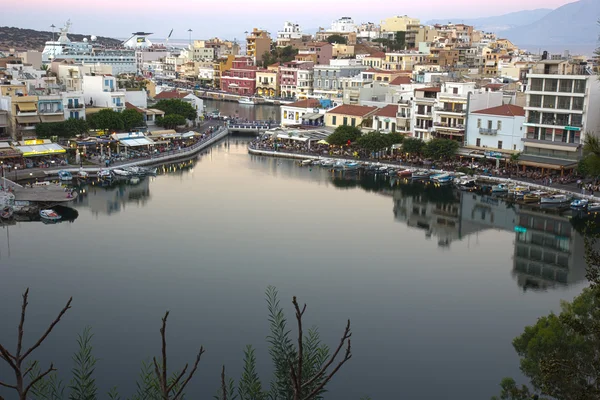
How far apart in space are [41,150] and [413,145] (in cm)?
1074

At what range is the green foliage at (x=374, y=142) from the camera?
2102 centimetres

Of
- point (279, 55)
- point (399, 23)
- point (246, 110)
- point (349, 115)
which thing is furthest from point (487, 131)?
point (399, 23)

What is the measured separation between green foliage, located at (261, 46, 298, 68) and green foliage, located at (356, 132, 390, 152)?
25.0m

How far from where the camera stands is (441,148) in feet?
64.5

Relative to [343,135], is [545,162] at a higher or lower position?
lower

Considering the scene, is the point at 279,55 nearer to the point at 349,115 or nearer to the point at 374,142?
the point at 349,115

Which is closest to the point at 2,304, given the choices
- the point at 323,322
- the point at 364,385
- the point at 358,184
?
the point at 323,322

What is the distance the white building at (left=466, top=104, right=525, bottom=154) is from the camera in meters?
18.9

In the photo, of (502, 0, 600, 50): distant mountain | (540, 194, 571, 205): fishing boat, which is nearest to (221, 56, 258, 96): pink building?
(540, 194, 571, 205): fishing boat

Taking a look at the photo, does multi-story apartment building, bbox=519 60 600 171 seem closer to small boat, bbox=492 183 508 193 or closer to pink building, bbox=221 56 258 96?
small boat, bbox=492 183 508 193

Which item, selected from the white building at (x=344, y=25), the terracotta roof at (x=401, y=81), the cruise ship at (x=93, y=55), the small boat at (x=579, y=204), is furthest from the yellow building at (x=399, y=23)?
the small boat at (x=579, y=204)

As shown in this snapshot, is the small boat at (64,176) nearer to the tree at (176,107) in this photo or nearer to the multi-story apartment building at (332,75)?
the tree at (176,107)

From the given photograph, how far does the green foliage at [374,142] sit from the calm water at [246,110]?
11.7 m

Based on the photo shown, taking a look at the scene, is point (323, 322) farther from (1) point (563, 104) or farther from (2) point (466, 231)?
(1) point (563, 104)
